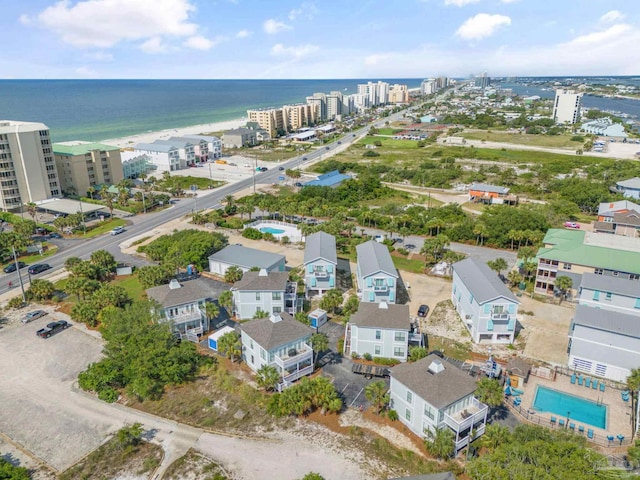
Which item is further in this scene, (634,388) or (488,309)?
(488,309)

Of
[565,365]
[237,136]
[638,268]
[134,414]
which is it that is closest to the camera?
[134,414]

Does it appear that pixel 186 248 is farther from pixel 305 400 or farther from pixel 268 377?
pixel 305 400

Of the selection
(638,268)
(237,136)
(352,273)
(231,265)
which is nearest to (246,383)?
(231,265)

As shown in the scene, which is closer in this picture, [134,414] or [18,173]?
[134,414]

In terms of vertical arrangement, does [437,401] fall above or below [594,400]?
above

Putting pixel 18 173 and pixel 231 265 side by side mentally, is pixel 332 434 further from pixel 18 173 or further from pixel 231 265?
pixel 18 173

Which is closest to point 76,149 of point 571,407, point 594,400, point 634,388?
point 571,407

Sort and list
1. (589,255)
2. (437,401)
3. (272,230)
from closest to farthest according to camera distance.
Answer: (437,401) → (589,255) → (272,230)

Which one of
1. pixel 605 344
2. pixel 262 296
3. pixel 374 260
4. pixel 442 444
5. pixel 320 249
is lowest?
pixel 442 444
